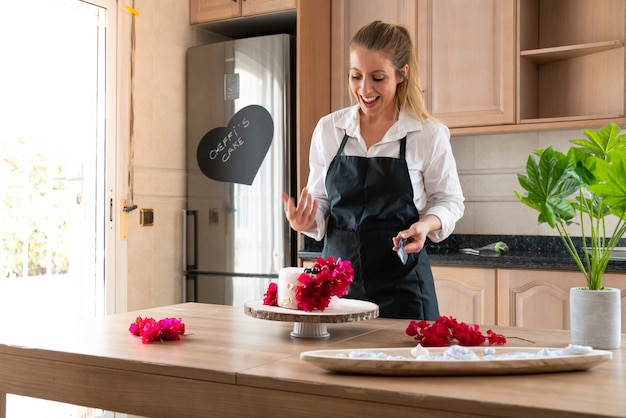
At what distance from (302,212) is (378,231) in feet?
0.94

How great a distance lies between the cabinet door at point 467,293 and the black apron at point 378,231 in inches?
32.3

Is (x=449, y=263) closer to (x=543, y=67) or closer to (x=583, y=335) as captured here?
(x=543, y=67)

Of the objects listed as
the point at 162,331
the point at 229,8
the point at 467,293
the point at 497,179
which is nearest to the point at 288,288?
the point at 162,331

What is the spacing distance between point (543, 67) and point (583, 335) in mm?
2205

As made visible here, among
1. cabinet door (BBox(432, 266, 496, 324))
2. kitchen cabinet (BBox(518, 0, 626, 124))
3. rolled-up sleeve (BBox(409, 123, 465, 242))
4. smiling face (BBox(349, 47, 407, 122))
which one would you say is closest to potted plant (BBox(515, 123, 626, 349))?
rolled-up sleeve (BBox(409, 123, 465, 242))

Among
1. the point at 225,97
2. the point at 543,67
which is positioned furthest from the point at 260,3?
the point at 543,67

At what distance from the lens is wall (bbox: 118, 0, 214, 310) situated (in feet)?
11.5

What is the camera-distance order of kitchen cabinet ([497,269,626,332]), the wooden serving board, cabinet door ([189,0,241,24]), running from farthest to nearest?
cabinet door ([189,0,241,24])
kitchen cabinet ([497,269,626,332])
the wooden serving board

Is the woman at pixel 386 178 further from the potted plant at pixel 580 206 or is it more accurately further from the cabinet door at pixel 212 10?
the cabinet door at pixel 212 10

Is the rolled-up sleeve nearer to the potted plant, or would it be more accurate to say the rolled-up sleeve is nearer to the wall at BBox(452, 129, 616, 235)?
the potted plant

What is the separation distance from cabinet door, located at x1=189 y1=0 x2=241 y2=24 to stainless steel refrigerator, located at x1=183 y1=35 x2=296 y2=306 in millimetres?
168

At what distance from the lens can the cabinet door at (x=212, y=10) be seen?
3.71m

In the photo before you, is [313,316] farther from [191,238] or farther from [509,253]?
[191,238]

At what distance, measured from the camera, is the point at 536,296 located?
2855 mm
